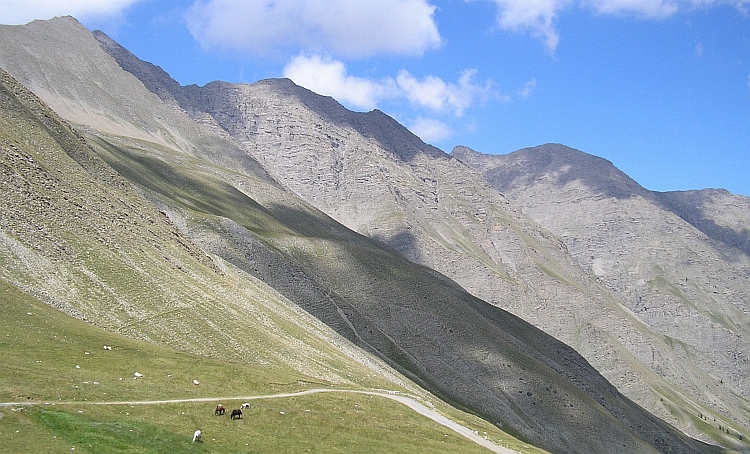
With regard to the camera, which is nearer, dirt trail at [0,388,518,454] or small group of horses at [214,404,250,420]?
small group of horses at [214,404,250,420]

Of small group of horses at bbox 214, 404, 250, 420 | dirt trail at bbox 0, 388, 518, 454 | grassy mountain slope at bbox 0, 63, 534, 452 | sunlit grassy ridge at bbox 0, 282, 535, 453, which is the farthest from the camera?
dirt trail at bbox 0, 388, 518, 454

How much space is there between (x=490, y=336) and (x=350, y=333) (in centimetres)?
3758

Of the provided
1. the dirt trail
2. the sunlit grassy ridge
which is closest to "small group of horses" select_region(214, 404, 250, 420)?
the sunlit grassy ridge

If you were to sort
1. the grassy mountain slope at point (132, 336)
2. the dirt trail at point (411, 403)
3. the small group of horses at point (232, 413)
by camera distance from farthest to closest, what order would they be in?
1. the dirt trail at point (411, 403)
2. the small group of horses at point (232, 413)
3. the grassy mountain slope at point (132, 336)

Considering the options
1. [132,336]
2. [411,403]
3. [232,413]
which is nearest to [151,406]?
[232,413]

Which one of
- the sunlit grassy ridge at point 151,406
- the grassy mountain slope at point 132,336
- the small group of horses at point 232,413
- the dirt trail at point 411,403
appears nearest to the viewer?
the sunlit grassy ridge at point 151,406

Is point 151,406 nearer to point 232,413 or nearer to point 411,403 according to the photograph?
point 232,413

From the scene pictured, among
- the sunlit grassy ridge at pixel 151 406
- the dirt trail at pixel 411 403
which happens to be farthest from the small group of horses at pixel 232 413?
the dirt trail at pixel 411 403

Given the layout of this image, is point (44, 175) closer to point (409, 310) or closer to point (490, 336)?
point (409, 310)

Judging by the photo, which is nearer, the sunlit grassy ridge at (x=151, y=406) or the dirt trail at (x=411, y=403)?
the sunlit grassy ridge at (x=151, y=406)

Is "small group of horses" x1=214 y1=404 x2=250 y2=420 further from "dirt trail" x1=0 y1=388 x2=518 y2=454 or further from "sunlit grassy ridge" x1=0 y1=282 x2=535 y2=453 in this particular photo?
"dirt trail" x1=0 y1=388 x2=518 y2=454

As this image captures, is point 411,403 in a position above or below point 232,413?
above

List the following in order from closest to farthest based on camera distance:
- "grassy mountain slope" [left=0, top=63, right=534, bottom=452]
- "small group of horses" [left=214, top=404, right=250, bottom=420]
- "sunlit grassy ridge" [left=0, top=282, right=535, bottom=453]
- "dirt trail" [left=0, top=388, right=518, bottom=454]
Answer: "sunlit grassy ridge" [left=0, top=282, right=535, bottom=453] → "grassy mountain slope" [left=0, top=63, right=534, bottom=452] → "small group of horses" [left=214, top=404, right=250, bottom=420] → "dirt trail" [left=0, top=388, right=518, bottom=454]

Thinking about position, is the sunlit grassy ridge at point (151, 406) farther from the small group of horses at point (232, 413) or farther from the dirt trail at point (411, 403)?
the dirt trail at point (411, 403)
